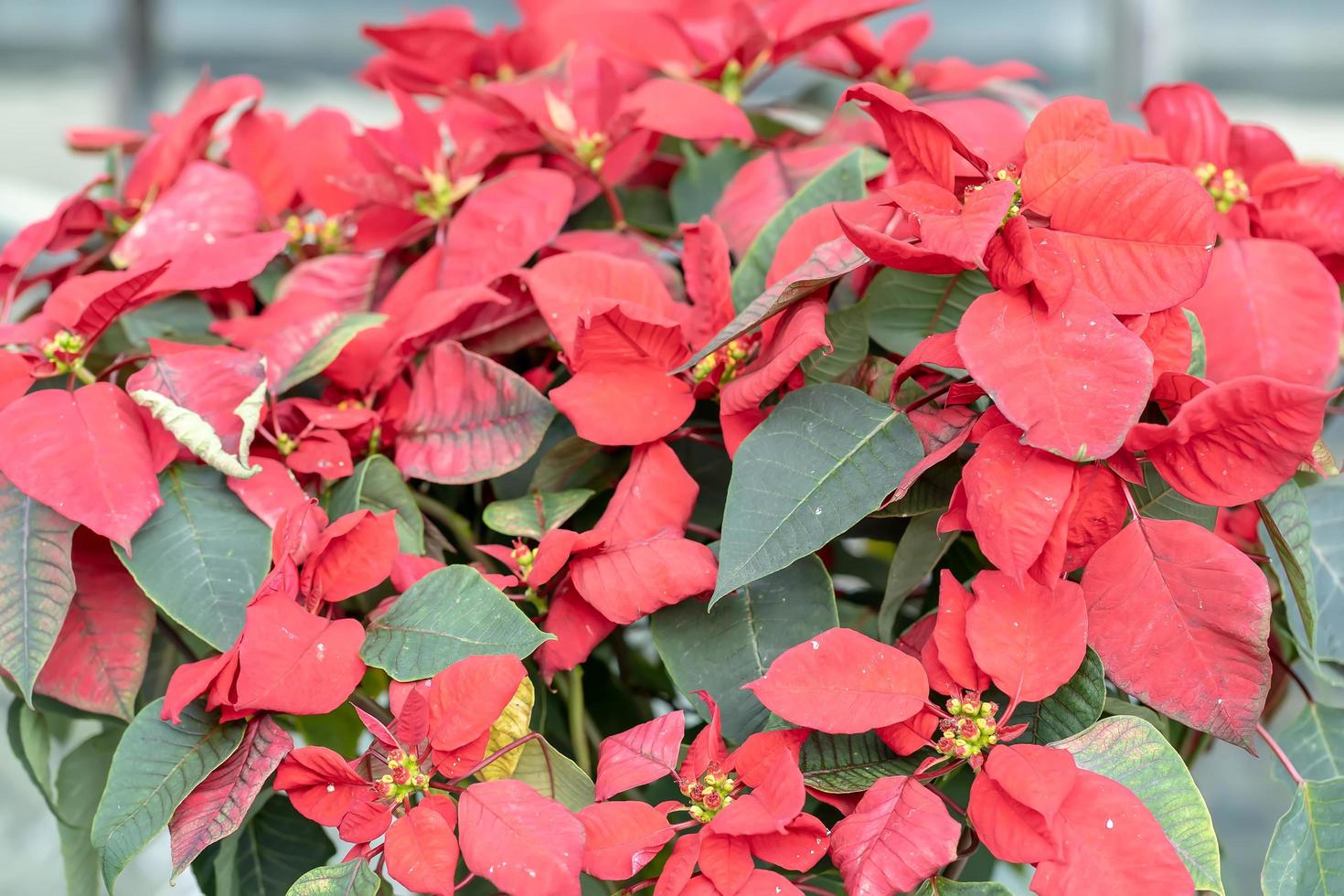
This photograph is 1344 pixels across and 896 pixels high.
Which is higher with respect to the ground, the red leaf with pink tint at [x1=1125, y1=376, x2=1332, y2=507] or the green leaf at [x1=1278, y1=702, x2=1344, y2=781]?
the red leaf with pink tint at [x1=1125, y1=376, x2=1332, y2=507]

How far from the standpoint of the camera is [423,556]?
360mm

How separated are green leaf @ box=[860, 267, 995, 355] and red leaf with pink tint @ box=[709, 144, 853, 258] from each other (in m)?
0.07

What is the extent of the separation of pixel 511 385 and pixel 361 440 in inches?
2.4

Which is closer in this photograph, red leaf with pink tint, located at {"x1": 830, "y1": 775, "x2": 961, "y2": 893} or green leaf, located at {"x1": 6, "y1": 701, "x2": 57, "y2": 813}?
red leaf with pink tint, located at {"x1": 830, "y1": 775, "x2": 961, "y2": 893}

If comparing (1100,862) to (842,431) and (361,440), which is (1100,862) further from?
(361,440)

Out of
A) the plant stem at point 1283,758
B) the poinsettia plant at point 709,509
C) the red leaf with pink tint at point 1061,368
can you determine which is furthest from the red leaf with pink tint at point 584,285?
the plant stem at point 1283,758

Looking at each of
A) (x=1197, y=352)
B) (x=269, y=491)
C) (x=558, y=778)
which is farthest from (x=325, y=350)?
(x=1197, y=352)

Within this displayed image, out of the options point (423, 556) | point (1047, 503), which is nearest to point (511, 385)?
point (423, 556)

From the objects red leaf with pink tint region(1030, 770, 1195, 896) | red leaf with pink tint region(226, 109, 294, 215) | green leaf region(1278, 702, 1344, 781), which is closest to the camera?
red leaf with pink tint region(1030, 770, 1195, 896)

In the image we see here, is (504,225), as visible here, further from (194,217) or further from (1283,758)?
(1283,758)

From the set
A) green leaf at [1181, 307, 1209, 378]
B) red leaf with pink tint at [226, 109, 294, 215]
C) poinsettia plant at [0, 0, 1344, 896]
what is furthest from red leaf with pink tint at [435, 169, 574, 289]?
green leaf at [1181, 307, 1209, 378]

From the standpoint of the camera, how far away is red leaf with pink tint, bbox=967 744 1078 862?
270 millimetres

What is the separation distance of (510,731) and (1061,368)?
17 centimetres

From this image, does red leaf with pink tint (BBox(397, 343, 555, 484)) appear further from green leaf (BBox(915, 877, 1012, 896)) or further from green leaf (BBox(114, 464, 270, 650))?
green leaf (BBox(915, 877, 1012, 896))
